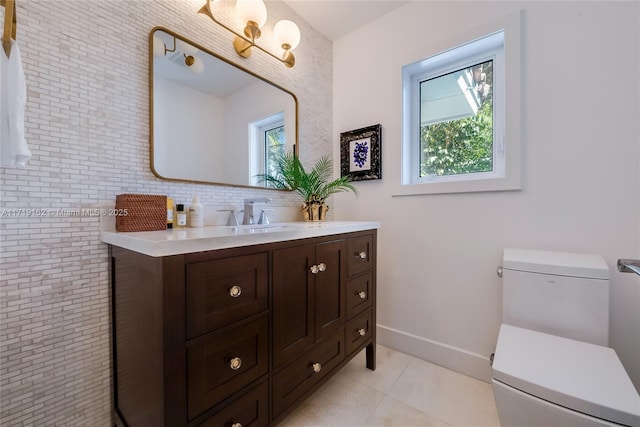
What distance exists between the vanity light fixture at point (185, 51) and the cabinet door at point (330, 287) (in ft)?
3.38

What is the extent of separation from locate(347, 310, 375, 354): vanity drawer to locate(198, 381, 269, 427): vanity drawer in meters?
0.53

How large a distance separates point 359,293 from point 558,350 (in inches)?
31.4

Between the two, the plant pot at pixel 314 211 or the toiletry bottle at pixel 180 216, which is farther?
the plant pot at pixel 314 211

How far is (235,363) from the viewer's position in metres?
0.82

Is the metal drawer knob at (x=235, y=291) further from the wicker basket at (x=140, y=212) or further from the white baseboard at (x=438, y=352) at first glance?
the white baseboard at (x=438, y=352)

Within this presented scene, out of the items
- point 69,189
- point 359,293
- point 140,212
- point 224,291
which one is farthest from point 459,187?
point 69,189

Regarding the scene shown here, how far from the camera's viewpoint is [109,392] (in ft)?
3.23

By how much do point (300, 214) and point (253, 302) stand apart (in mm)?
1004

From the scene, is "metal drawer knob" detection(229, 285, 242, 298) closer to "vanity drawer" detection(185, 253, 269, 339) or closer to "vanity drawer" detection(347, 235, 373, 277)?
"vanity drawer" detection(185, 253, 269, 339)

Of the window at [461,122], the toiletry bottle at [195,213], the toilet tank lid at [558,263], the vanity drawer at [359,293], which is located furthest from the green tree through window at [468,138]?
the toiletry bottle at [195,213]

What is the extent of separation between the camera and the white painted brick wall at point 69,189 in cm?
81

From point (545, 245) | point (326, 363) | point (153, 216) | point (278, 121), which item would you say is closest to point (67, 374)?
point (153, 216)

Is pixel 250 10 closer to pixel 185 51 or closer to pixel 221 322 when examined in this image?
pixel 185 51

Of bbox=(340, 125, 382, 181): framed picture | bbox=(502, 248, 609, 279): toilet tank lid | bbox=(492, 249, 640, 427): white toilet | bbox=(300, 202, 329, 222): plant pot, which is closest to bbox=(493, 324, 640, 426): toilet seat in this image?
bbox=(492, 249, 640, 427): white toilet
